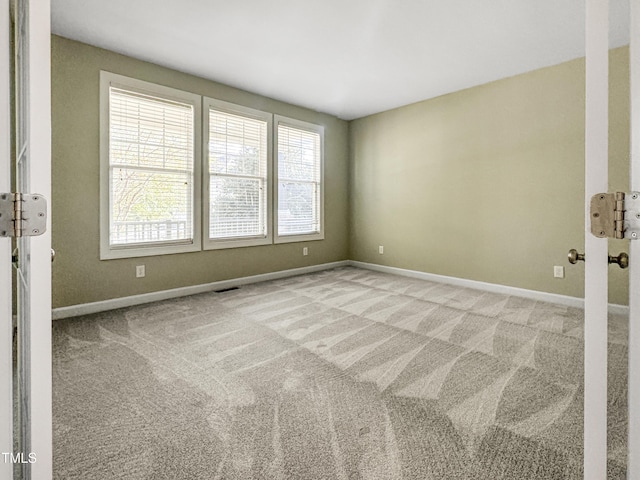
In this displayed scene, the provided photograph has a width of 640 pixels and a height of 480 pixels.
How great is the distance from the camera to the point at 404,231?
5.00m

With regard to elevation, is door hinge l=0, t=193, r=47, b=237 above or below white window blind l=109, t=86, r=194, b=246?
below

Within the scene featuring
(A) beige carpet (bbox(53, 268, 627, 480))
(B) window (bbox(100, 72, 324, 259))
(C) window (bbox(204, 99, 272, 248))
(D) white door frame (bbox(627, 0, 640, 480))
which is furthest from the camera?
(C) window (bbox(204, 99, 272, 248))

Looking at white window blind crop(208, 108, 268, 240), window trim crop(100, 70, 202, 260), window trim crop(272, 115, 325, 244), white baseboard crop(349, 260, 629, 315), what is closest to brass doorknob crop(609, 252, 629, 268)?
white baseboard crop(349, 260, 629, 315)

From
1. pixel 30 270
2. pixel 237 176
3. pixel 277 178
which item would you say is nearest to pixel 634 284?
pixel 30 270

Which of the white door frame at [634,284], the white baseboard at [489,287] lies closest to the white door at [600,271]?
the white door frame at [634,284]

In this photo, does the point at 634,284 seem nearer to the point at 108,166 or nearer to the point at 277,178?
the point at 108,166

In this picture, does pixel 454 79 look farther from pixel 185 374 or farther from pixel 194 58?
pixel 185 374

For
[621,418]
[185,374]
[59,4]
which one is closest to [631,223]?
[621,418]

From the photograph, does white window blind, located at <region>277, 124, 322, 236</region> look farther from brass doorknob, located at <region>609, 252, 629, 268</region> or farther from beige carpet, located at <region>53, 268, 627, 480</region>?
brass doorknob, located at <region>609, 252, 629, 268</region>

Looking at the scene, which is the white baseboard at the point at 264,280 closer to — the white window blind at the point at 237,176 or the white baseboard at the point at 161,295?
the white baseboard at the point at 161,295

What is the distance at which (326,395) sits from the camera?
5.97 feet

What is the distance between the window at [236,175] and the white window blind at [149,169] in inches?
9.8

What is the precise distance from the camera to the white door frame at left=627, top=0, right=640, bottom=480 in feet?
2.07

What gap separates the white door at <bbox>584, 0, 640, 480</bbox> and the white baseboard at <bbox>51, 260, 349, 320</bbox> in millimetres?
3730
